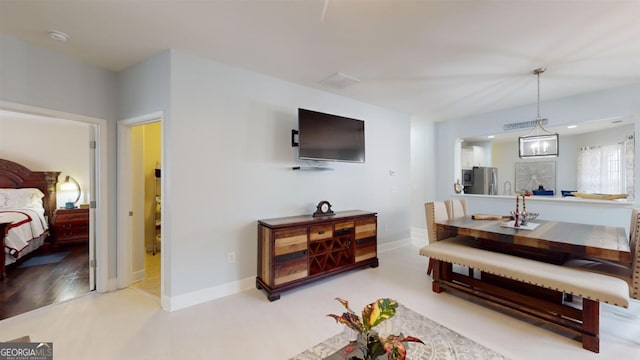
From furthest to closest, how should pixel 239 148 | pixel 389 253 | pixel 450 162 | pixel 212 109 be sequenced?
pixel 450 162 < pixel 389 253 < pixel 239 148 < pixel 212 109

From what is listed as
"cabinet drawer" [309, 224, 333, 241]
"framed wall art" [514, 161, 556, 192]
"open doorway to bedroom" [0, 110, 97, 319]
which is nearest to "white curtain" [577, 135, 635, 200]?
"framed wall art" [514, 161, 556, 192]

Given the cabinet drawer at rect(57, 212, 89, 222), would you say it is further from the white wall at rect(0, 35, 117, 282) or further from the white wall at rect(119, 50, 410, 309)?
the white wall at rect(119, 50, 410, 309)

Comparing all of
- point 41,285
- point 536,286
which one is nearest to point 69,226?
point 41,285

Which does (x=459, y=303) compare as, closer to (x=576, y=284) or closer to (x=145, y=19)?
(x=576, y=284)

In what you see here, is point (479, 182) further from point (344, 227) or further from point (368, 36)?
point (368, 36)

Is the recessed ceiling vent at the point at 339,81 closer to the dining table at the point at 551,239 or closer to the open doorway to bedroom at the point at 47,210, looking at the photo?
the dining table at the point at 551,239

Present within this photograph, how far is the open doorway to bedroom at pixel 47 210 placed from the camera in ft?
10.2

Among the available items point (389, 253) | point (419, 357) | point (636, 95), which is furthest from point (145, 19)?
point (636, 95)

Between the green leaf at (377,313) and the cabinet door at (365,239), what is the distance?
2401mm

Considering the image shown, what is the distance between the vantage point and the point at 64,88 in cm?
264

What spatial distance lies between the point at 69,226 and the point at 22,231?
108 cm

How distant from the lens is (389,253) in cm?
448

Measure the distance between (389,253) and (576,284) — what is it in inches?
105

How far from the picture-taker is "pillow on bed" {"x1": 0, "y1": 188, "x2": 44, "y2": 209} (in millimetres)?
4641
